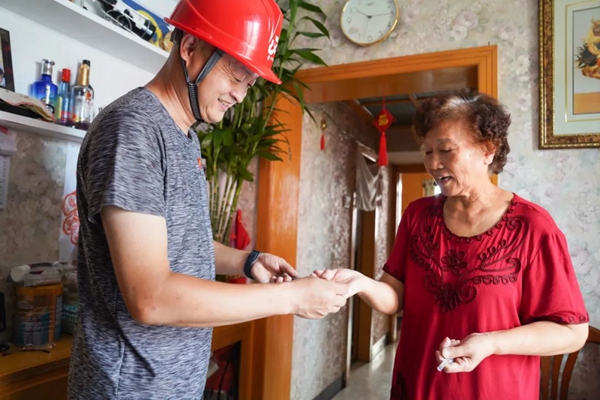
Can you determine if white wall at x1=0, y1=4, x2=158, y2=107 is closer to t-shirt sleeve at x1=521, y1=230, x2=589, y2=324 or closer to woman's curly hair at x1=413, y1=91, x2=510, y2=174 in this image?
woman's curly hair at x1=413, y1=91, x2=510, y2=174

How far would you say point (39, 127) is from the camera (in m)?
1.37

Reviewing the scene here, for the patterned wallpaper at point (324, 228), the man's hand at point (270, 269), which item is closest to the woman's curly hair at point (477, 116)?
the man's hand at point (270, 269)

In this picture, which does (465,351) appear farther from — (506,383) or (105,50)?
(105,50)

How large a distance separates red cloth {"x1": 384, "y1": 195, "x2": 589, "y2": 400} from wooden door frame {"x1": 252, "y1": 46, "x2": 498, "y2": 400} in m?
1.13

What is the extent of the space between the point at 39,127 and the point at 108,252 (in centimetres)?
85

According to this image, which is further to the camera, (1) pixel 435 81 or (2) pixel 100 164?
(1) pixel 435 81

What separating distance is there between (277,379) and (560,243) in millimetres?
2042

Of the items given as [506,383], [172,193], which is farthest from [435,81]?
[172,193]

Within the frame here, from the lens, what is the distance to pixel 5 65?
53.9 inches

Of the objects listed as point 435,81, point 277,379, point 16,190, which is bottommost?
point 277,379

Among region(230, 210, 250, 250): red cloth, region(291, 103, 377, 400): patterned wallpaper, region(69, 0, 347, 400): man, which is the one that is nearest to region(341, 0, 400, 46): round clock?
region(291, 103, 377, 400): patterned wallpaper

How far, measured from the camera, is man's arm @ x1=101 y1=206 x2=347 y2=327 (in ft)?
2.24

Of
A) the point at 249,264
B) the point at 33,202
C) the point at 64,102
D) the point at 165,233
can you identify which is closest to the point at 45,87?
the point at 64,102

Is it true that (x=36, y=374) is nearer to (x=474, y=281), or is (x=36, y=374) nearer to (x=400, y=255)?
(x=400, y=255)
